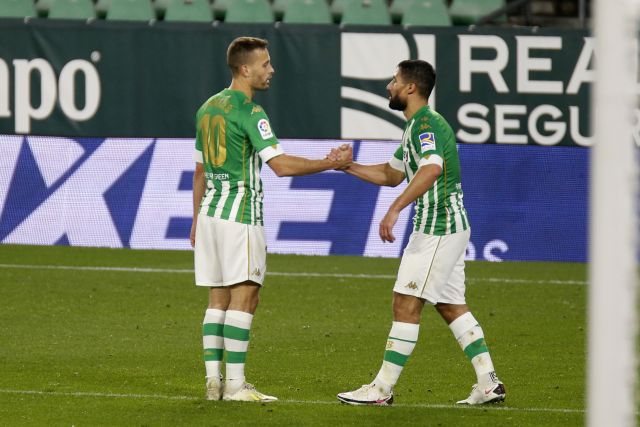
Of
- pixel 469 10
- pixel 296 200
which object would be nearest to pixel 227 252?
pixel 296 200

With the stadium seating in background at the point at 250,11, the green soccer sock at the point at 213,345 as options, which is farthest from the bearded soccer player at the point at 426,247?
the stadium seating in background at the point at 250,11

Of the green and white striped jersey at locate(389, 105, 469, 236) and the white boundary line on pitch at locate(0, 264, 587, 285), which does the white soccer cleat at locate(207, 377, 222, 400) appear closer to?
the green and white striped jersey at locate(389, 105, 469, 236)

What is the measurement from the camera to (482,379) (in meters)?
6.25

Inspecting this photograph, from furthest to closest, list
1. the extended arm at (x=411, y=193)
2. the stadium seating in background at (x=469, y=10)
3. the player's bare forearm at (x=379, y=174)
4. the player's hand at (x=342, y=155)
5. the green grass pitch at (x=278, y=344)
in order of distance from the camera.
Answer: the stadium seating in background at (x=469, y=10) → the player's bare forearm at (x=379, y=174) → the player's hand at (x=342, y=155) → the green grass pitch at (x=278, y=344) → the extended arm at (x=411, y=193)

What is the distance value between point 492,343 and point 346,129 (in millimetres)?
5213

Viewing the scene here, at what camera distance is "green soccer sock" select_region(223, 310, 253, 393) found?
609 cm

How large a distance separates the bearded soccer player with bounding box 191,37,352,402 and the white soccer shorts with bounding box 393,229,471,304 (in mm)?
593

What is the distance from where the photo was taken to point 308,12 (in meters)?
15.6

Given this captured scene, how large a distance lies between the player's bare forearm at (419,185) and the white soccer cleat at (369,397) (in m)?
0.91

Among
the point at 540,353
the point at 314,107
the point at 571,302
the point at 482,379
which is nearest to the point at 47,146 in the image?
the point at 314,107

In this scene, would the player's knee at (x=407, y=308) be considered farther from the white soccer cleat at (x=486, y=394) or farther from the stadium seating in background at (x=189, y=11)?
the stadium seating in background at (x=189, y=11)

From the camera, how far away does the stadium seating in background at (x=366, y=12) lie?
15.6 metres

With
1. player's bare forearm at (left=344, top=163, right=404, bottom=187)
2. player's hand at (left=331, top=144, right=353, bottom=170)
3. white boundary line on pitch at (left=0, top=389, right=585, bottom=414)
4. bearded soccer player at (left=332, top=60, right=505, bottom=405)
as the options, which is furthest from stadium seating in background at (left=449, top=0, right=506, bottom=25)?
white boundary line on pitch at (left=0, top=389, right=585, bottom=414)

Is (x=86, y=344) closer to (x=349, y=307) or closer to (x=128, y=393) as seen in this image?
(x=128, y=393)
